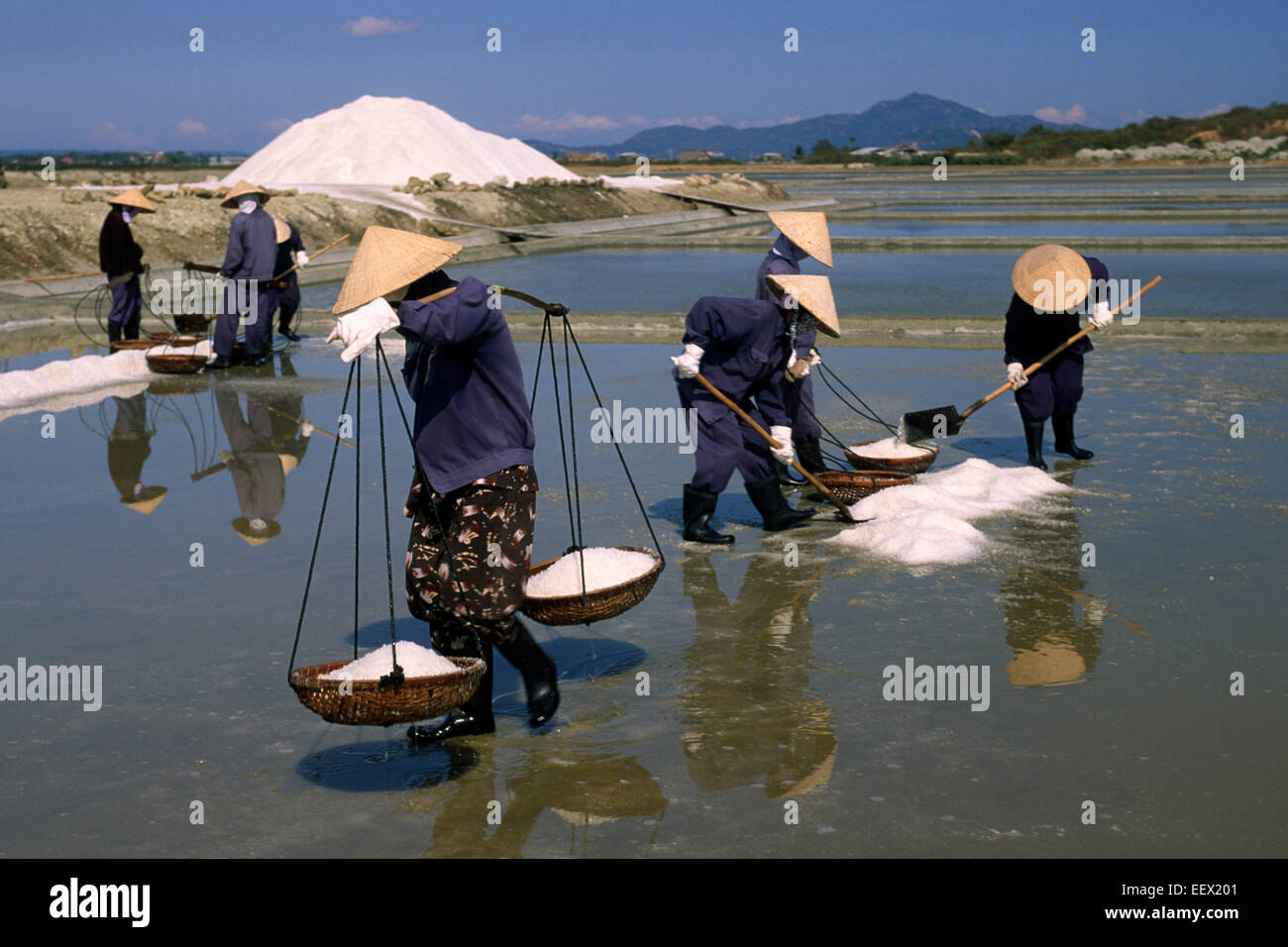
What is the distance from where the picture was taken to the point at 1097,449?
8.41 meters

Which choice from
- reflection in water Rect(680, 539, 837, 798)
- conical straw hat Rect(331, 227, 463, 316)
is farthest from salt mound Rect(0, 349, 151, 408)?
conical straw hat Rect(331, 227, 463, 316)

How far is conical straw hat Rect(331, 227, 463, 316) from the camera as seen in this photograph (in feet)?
12.7

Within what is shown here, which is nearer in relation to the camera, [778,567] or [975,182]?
[778,567]

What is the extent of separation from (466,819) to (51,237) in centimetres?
2049

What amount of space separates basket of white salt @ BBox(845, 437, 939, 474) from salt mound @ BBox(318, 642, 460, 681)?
403cm

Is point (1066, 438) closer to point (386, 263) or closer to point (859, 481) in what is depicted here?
point (859, 481)

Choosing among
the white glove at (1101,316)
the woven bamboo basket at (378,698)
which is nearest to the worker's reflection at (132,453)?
the woven bamboo basket at (378,698)

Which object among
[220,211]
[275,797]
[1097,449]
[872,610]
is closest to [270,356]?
[1097,449]

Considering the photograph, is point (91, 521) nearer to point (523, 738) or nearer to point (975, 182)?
point (523, 738)

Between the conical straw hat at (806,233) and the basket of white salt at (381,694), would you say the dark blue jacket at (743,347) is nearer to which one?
the conical straw hat at (806,233)

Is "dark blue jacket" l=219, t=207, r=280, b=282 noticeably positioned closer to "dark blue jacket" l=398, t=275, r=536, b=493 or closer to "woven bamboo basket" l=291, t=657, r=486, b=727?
"dark blue jacket" l=398, t=275, r=536, b=493

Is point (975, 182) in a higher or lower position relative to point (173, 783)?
higher
